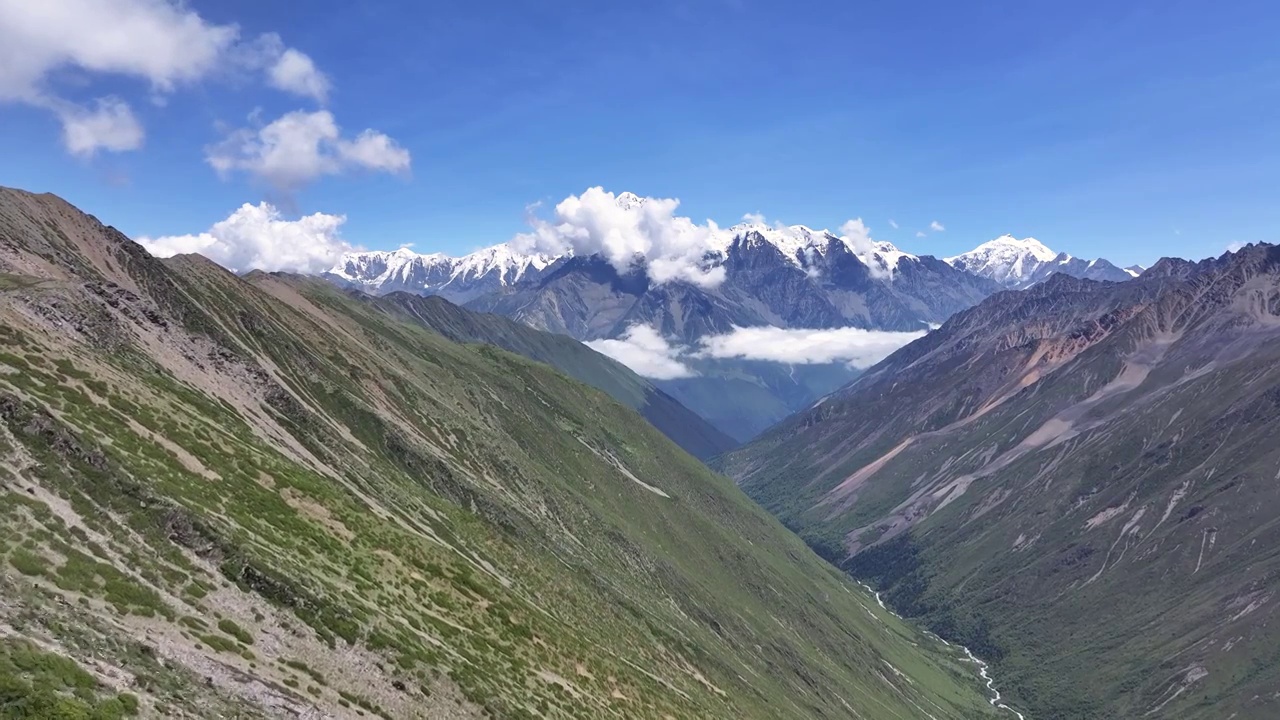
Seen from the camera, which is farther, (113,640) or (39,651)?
(113,640)

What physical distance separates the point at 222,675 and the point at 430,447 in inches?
5366

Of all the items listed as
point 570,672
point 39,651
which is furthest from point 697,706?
point 39,651

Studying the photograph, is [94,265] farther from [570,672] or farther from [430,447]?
[570,672]

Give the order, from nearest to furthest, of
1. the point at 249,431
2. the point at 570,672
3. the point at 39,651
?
the point at 39,651 → the point at 570,672 → the point at 249,431

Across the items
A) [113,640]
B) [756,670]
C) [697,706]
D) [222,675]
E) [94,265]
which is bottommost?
[756,670]

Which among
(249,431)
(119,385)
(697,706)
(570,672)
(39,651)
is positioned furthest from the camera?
(697,706)

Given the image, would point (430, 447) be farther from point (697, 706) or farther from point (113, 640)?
point (113, 640)

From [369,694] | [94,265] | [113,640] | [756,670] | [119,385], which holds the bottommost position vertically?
[756,670]

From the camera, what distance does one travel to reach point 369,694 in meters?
51.1

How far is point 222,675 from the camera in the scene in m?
41.4

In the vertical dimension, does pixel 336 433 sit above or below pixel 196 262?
below

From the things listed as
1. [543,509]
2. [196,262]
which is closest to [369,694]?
[543,509]

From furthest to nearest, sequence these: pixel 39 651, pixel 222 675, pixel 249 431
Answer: pixel 249 431 → pixel 222 675 → pixel 39 651

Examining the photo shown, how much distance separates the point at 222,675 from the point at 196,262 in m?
185
